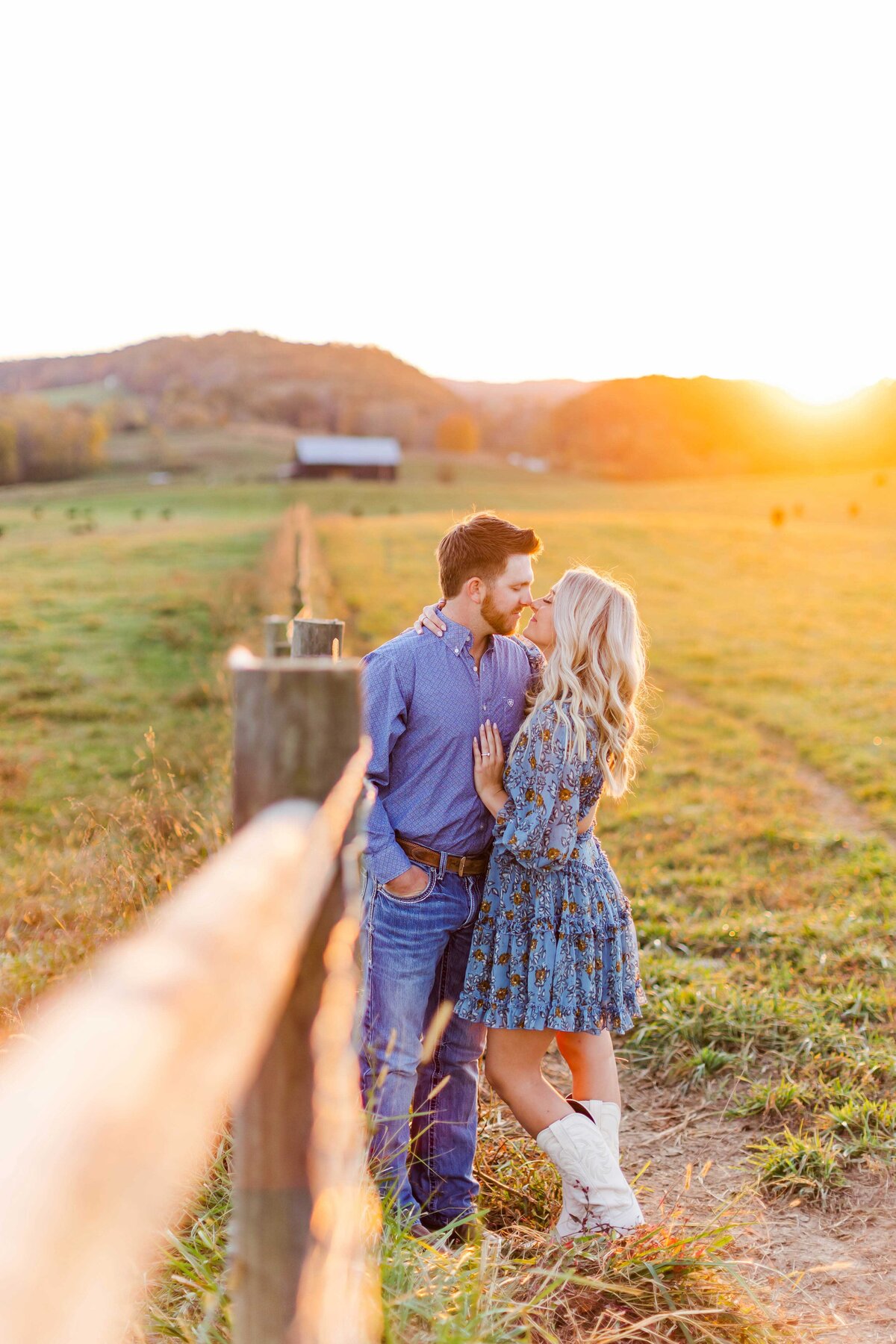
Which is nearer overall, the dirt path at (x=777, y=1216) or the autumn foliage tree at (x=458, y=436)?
the dirt path at (x=777, y=1216)

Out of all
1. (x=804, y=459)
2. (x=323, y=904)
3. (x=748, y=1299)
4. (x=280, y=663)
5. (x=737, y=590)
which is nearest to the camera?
(x=280, y=663)

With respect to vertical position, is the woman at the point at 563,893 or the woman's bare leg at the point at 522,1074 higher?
the woman at the point at 563,893

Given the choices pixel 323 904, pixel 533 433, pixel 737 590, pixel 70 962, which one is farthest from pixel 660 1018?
pixel 533 433

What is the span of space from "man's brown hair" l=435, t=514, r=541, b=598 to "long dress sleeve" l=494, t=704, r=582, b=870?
0.53 meters

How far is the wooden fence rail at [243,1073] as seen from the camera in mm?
925

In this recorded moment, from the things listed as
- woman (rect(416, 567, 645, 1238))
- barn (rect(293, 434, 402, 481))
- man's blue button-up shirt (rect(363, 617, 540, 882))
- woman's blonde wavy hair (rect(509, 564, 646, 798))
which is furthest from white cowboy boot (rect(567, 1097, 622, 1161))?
barn (rect(293, 434, 402, 481))

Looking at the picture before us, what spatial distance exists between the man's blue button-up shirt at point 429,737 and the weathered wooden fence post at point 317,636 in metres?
0.20

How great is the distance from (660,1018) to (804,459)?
91823mm

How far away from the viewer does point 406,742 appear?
140 inches

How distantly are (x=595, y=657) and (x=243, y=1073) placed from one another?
215cm

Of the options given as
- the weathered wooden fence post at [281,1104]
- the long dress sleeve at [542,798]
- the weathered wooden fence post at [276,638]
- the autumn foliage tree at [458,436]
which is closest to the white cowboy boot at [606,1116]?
the long dress sleeve at [542,798]

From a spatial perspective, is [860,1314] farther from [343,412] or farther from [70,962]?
[343,412]

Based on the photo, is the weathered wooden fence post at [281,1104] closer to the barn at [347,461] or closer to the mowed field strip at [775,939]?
the mowed field strip at [775,939]

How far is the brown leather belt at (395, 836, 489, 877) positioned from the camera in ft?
11.6
